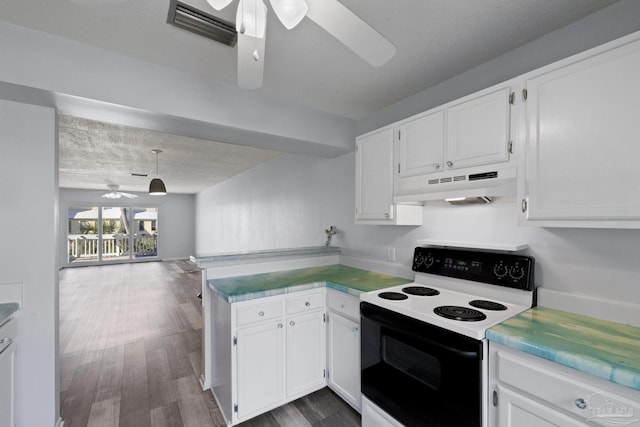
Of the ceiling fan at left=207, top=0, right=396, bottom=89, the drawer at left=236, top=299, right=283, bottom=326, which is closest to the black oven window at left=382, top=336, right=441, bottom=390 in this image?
the drawer at left=236, top=299, right=283, bottom=326

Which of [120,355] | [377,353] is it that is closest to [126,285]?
[120,355]

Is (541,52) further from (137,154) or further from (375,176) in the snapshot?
(137,154)

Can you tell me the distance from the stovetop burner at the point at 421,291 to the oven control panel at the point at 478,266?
0.15m

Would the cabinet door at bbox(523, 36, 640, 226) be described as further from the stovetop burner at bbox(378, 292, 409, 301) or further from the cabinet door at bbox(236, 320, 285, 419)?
the cabinet door at bbox(236, 320, 285, 419)

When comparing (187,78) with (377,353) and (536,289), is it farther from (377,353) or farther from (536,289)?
(536,289)

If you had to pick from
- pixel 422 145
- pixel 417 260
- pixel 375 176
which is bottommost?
pixel 417 260

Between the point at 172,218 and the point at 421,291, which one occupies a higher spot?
the point at 172,218

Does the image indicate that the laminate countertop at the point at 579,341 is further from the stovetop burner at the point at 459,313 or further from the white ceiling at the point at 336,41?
the white ceiling at the point at 336,41

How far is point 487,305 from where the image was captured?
5.55 ft

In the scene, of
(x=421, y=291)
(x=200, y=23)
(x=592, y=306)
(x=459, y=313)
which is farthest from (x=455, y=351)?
(x=200, y=23)

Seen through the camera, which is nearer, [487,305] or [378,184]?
[487,305]

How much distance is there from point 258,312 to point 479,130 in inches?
73.8

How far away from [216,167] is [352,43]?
491cm

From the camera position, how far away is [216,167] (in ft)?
18.1
